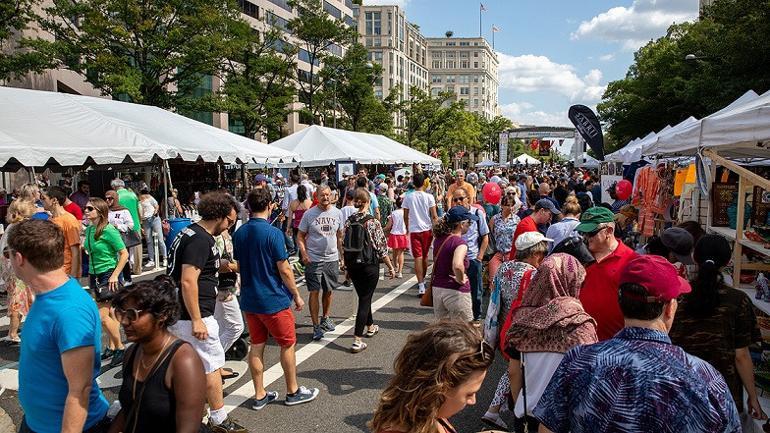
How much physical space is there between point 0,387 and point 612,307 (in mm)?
5556

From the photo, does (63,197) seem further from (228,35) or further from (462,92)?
(462,92)

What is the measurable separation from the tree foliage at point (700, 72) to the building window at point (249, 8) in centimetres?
3547

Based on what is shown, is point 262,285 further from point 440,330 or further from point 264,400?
point 440,330

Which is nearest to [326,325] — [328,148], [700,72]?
[328,148]

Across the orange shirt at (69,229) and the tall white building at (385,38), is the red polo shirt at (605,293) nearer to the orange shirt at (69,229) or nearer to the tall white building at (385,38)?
the orange shirt at (69,229)

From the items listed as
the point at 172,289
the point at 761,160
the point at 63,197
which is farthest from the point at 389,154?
the point at 172,289

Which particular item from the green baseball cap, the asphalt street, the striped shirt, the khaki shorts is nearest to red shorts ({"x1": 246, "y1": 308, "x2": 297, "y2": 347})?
the asphalt street

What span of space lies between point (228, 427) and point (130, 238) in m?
5.45

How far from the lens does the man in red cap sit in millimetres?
1836

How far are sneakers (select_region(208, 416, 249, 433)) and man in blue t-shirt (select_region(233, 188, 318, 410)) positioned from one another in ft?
1.43

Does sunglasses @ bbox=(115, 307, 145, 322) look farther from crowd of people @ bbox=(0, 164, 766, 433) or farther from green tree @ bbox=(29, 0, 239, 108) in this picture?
green tree @ bbox=(29, 0, 239, 108)

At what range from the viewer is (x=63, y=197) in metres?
6.95

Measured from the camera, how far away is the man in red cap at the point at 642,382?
72.3 inches

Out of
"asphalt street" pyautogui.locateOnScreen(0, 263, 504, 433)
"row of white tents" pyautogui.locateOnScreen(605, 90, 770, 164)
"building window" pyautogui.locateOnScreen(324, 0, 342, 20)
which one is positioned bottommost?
"asphalt street" pyautogui.locateOnScreen(0, 263, 504, 433)
